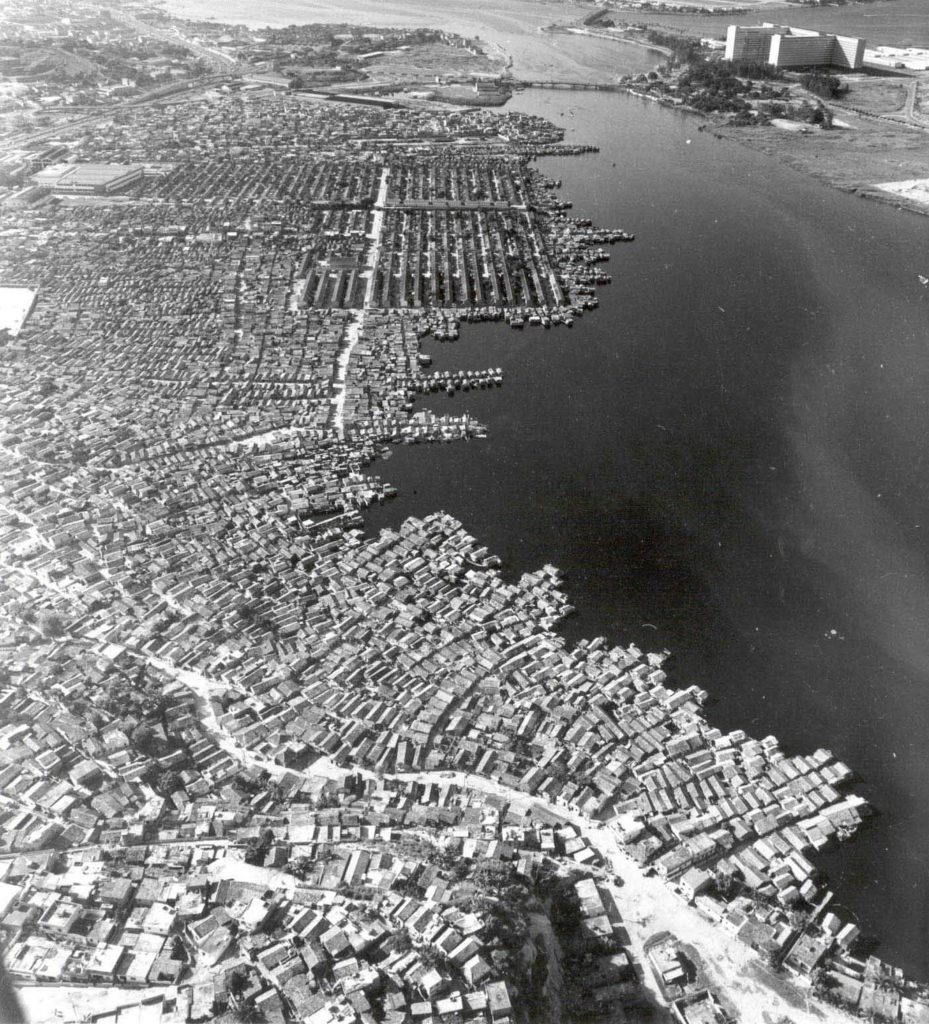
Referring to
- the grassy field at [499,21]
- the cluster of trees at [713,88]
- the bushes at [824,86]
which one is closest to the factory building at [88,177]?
the cluster of trees at [713,88]

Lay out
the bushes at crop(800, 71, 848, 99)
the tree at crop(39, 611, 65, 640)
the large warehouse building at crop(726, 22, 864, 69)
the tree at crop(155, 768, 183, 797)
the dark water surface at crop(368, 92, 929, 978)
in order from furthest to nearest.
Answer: the large warehouse building at crop(726, 22, 864, 69) → the bushes at crop(800, 71, 848, 99) → the tree at crop(39, 611, 65, 640) → the dark water surface at crop(368, 92, 929, 978) → the tree at crop(155, 768, 183, 797)

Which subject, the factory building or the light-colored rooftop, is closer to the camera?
the light-colored rooftop

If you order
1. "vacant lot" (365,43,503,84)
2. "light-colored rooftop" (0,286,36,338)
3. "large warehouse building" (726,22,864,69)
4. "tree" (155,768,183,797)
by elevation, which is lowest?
"tree" (155,768,183,797)

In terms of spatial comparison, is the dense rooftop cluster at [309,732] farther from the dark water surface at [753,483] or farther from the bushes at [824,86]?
the bushes at [824,86]

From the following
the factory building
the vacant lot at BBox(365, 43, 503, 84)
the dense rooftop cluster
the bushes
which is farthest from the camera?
the vacant lot at BBox(365, 43, 503, 84)

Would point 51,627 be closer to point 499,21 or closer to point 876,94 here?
point 876,94

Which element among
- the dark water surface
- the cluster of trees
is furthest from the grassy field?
the dark water surface

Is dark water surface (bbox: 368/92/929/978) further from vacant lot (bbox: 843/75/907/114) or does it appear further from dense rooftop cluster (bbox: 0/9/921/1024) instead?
vacant lot (bbox: 843/75/907/114)
